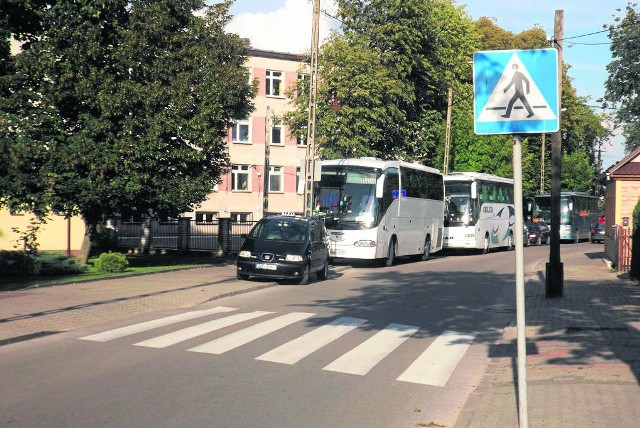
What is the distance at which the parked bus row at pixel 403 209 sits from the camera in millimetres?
30125

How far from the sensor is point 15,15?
23688mm

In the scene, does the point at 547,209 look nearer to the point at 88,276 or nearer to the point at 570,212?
the point at 570,212

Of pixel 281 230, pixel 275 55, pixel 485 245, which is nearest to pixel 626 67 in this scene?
pixel 485 245

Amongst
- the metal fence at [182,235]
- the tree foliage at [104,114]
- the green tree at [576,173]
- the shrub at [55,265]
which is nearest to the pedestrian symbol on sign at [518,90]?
the shrub at [55,265]

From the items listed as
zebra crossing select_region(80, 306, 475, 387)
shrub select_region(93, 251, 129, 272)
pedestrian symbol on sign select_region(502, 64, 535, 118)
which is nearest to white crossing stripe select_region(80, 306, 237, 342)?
zebra crossing select_region(80, 306, 475, 387)

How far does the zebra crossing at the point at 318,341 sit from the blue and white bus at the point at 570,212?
4616 cm

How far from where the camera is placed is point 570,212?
59125mm

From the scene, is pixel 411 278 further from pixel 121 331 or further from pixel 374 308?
pixel 121 331

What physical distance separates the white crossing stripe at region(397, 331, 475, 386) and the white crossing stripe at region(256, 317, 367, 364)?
1.45 metres

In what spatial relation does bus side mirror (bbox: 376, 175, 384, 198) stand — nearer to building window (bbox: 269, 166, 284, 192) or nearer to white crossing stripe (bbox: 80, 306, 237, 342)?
white crossing stripe (bbox: 80, 306, 237, 342)

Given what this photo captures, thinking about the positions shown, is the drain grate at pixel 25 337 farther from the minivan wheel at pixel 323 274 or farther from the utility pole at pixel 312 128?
the utility pole at pixel 312 128

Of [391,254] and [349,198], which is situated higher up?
[349,198]

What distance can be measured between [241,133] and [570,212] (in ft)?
81.1

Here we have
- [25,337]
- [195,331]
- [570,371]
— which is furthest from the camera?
[195,331]
